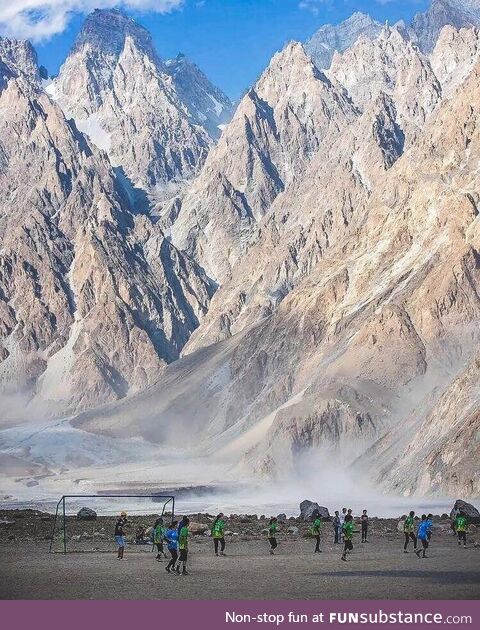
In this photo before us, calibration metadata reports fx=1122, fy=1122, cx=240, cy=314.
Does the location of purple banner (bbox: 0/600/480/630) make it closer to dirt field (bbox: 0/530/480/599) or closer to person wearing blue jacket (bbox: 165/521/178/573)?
dirt field (bbox: 0/530/480/599)

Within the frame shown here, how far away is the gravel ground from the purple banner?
304cm

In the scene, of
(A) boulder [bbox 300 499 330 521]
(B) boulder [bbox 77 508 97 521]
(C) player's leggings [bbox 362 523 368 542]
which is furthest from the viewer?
(B) boulder [bbox 77 508 97 521]

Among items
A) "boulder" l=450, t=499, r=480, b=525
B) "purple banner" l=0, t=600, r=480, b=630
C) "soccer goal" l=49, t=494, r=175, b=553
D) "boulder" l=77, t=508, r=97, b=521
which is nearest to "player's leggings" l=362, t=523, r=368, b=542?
"soccer goal" l=49, t=494, r=175, b=553

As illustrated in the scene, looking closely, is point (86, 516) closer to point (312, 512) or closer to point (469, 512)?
point (312, 512)

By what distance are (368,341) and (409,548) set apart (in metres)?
130

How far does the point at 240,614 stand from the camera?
30.3 m

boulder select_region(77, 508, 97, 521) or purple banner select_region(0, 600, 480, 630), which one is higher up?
boulder select_region(77, 508, 97, 521)

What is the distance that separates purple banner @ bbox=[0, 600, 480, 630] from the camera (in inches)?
1142

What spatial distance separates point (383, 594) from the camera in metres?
36.0

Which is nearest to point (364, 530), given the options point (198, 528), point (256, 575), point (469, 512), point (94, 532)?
point (198, 528)

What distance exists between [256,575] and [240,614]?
13.5 metres

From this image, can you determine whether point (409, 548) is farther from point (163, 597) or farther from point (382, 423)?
point (382, 423)

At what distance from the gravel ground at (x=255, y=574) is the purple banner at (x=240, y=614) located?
3.04 m

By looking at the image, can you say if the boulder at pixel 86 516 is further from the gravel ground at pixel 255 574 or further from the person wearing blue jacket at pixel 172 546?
the person wearing blue jacket at pixel 172 546
